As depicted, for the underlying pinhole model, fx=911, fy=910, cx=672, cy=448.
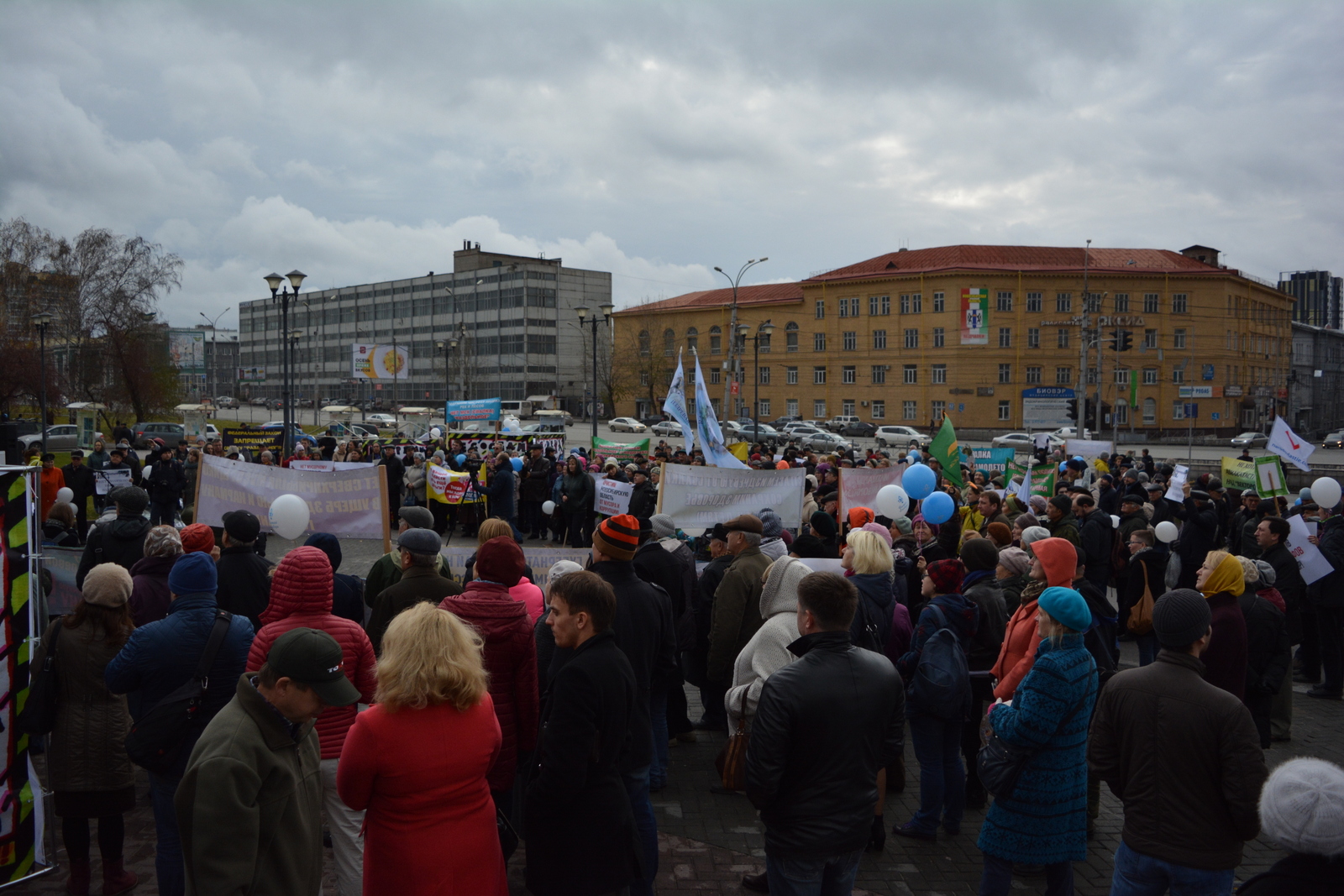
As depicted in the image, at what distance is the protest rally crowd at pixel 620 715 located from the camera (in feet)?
9.71

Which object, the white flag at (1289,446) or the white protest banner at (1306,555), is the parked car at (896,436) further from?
the white protest banner at (1306,555)

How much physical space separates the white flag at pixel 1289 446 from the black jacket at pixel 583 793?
13458mm

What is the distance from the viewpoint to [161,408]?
194 ft

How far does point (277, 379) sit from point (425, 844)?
138698 millimetres

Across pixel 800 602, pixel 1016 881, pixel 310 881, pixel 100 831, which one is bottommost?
pixel 1016 881

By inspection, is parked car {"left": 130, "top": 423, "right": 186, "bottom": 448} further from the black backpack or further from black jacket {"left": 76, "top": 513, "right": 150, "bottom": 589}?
the black backpack

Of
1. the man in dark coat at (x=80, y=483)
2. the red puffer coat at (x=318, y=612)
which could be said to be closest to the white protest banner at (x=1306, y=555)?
the red puffer coat at (x=318, y=612)

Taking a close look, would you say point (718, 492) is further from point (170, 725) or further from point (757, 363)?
point (757, 363)

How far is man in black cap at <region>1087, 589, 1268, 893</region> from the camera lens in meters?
3.41

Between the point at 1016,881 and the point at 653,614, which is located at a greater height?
the point at 653,614

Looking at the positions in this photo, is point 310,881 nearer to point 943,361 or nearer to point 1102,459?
point 1102,459

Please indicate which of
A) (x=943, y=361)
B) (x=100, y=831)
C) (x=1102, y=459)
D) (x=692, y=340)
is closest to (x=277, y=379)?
(x=692, y=340)

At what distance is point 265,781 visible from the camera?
287cm

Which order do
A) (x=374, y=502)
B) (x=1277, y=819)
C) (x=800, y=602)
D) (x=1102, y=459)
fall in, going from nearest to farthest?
(x=1277, y=819) → (x=800, y=602) → (x=374, y=502) → (x=1102, y=459)
